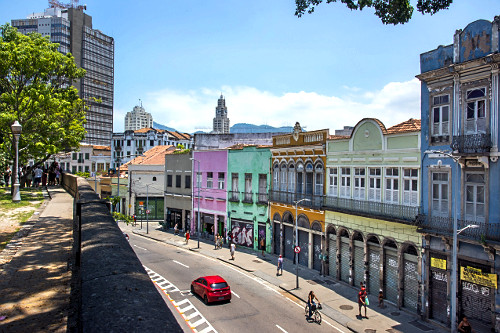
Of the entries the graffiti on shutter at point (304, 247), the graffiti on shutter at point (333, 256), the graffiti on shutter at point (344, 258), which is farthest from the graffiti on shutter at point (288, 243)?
the graffiti on shutter at point (344, 258)

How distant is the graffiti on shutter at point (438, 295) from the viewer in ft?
69.5

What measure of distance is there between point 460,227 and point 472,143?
4374mm

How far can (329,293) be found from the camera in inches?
1046

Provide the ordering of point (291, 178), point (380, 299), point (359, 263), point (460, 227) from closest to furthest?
point (460, 227) < point (380, 299) < point (359, 263) < point (291, 178)

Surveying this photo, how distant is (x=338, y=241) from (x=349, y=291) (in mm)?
3790

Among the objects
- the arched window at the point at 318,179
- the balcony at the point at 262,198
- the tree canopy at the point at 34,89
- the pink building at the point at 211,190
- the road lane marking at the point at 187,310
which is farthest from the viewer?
the pink building at the point at 211,190

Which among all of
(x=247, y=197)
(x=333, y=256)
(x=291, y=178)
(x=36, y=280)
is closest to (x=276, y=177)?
(x=291, y=178)

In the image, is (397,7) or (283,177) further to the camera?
(283,177)

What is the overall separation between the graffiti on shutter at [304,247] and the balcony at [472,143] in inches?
627

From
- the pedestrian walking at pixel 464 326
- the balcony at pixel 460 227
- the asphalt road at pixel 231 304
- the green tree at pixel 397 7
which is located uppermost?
the green tree at pixel 397 7

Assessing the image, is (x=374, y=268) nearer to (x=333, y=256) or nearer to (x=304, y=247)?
(x=333, y=256)

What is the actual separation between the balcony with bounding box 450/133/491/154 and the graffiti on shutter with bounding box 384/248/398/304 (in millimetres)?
7928

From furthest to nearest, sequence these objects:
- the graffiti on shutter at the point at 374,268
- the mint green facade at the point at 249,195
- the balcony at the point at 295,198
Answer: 1. the mint green facade at the point at 249,195
2. the balcony at the point at 295,198
3. the graffiti on shutter at the point at 374,268

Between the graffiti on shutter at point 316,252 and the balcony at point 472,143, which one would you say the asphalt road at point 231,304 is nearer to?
the graffiti on shutter at point 316,252
